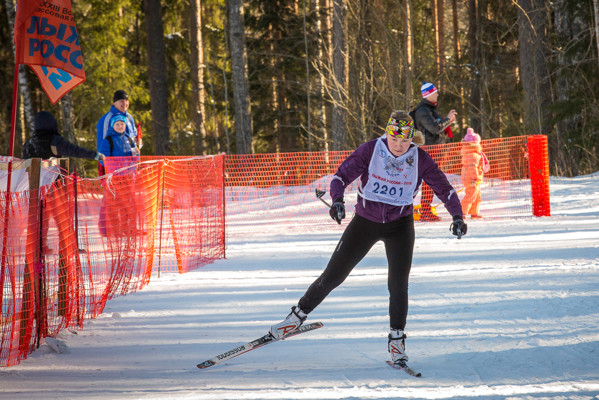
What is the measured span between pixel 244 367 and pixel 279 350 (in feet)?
1.59

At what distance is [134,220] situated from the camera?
7.21 metres

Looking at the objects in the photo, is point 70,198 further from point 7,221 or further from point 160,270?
point 160,270

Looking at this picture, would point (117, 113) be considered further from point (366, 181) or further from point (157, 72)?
point (157, 72)

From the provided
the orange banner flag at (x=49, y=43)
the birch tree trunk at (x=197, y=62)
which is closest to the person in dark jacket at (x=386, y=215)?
the orange banner flag at (x=49, y=43)

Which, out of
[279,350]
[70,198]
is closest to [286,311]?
[279,350]

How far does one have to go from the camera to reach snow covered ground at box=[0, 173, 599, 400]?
403 centimetres

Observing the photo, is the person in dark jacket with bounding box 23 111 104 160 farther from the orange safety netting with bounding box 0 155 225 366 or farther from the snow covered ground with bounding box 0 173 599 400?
the snow covered ground with bounding box 0 173 599 400

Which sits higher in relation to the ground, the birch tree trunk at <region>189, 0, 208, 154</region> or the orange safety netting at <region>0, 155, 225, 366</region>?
the birch tree trunk at <region>189, 0, 208, 154</region>

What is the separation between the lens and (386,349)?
4.80 metres

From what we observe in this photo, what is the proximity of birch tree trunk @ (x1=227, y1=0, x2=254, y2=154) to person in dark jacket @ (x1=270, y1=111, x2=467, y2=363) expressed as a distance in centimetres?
1439

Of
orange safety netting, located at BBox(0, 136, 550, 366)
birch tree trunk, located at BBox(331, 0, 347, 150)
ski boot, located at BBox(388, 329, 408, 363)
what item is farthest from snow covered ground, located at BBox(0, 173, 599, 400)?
birch tree trunk, located at BBox(331, 0, 347, 150)

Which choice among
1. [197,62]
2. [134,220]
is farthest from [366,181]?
[197,62]

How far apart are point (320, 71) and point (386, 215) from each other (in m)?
14.2

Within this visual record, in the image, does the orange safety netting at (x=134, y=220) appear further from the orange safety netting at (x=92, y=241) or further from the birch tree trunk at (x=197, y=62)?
the birch tree trunk at (x=197, y=62)
